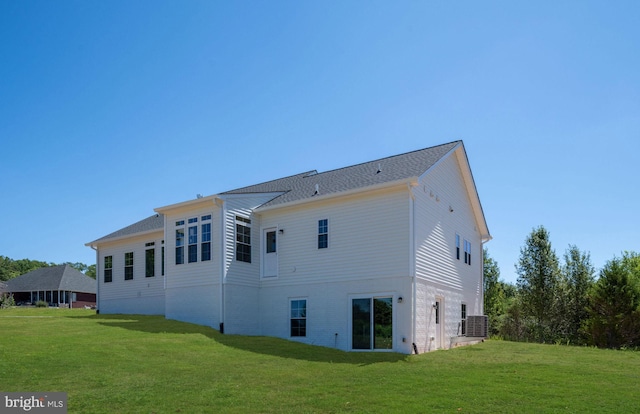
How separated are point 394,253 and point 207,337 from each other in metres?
6.49

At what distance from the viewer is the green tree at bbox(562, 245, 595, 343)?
30531 mm

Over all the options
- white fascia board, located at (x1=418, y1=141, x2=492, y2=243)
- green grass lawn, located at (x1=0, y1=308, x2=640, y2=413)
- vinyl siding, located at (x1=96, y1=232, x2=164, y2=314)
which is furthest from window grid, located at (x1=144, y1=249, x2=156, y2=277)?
white fascia board, located at (x1=418, y1=141, x2=492, y2=243)

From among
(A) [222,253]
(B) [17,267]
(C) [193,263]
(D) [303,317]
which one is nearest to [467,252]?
(D) [303,317]

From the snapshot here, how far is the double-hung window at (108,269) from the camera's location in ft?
87.5

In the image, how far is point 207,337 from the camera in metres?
17.0

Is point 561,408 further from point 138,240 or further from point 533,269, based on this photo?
point 533,269

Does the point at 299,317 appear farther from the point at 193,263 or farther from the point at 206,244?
the point at 193,263

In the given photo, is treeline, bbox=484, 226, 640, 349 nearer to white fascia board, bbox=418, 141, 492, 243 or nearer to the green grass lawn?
white fascia board, bbox=418, 141, 492, 243

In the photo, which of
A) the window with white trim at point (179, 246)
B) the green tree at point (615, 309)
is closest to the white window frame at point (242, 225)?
the window with white trim at point (179, 246)

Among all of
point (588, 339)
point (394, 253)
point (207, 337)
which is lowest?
point (588, 339)

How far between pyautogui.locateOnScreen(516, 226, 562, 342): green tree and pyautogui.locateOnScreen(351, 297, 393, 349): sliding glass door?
17.9 meters

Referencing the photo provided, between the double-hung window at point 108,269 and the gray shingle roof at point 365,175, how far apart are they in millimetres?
9628

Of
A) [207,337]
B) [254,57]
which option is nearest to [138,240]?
[207,337]

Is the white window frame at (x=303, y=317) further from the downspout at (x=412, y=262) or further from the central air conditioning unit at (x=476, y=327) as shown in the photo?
the central air conditioning unit at (x=476, y=327)
